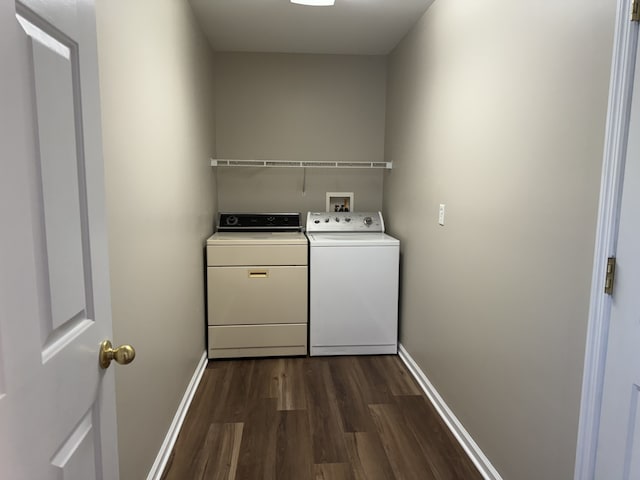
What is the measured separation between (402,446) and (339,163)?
2140 millimetres

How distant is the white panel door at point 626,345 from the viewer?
1062 millimetres

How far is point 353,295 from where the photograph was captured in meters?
3.00

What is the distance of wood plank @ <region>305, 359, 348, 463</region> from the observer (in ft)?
6.41

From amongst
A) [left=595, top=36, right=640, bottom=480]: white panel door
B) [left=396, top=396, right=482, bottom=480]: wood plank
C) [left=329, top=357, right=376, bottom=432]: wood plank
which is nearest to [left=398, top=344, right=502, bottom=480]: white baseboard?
[left=396, top=396, right=482, bottom=480]: wood plank

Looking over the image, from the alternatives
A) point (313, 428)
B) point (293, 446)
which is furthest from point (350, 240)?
point (293, 446)

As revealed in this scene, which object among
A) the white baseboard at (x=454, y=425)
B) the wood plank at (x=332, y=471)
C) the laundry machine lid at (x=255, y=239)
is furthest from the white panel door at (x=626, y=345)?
the laundry machine lid at (x=255, y=239)

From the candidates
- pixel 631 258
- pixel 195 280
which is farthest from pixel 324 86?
pixel 631 258

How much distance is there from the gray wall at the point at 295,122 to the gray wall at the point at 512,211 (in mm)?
964

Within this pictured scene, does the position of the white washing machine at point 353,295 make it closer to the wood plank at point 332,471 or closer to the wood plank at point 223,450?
the wood plank at point 223,450

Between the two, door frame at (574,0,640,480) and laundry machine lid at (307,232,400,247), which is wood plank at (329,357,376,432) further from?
door frame at (574,0,640,480)

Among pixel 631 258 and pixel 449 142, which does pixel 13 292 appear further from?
pixel 449 142

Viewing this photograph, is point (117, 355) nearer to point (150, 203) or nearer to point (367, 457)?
point (150, 203)

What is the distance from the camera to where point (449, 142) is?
220cm

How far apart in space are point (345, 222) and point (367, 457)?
6.25 ft
